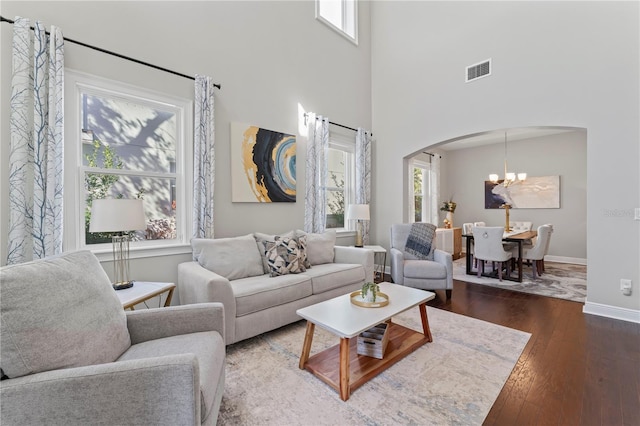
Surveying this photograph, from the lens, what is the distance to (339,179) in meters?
4.90

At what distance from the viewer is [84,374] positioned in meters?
0.99

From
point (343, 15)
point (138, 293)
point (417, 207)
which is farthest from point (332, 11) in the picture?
point (138, 293)

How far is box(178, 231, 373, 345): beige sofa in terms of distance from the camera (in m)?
2.27

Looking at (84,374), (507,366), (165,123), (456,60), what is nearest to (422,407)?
(507,366)

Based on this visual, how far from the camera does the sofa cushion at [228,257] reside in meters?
2.71

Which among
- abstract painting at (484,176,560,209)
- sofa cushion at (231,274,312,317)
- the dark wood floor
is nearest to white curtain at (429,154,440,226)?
abstract painting at (484,176,560,209)

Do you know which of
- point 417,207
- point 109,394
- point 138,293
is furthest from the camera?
point 417,207

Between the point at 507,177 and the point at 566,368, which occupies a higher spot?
the point at 507,177

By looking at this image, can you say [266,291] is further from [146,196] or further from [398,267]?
[398,267]

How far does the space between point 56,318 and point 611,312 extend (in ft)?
15.1

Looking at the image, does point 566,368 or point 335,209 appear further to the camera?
point 335,209

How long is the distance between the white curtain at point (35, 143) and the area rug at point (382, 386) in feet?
5.77

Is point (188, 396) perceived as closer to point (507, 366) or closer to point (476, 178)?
point (507, 366)

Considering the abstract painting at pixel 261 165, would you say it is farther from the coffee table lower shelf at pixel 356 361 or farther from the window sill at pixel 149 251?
the coffee table lower shelf at pixel 356 361
